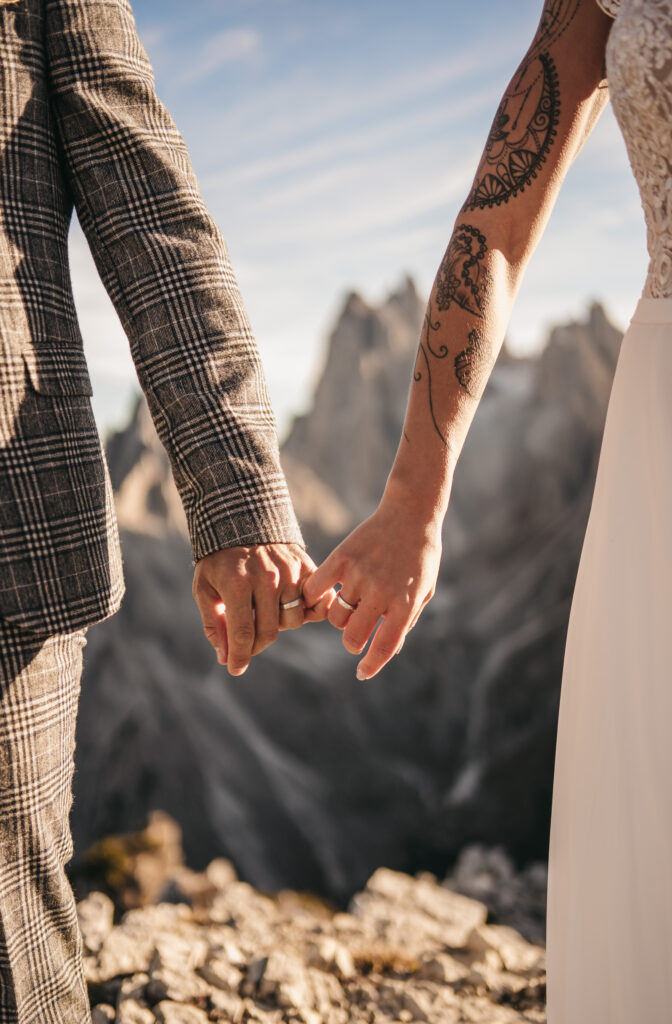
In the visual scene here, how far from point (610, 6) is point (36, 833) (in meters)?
1.82

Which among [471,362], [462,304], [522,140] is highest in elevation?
[522,140]

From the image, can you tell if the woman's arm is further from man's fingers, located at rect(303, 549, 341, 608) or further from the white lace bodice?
the white lace bodice

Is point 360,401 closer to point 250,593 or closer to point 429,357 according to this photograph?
point 429,357

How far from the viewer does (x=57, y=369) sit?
1.39 m

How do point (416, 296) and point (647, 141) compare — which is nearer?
point (647, 141)

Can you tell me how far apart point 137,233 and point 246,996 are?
206 centimetres

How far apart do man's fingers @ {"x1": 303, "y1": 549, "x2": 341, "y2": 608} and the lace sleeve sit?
3.69 ft

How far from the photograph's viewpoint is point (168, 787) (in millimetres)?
23938

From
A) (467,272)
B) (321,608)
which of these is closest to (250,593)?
(321,608)

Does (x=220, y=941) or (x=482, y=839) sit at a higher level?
(x=220, y=941)

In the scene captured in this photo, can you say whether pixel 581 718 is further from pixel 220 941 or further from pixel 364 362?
pixel 364 362

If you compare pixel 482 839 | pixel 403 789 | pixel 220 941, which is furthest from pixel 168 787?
pixel 220 941

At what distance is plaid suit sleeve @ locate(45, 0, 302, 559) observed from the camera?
1.49 m

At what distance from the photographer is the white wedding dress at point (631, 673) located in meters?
1.21
